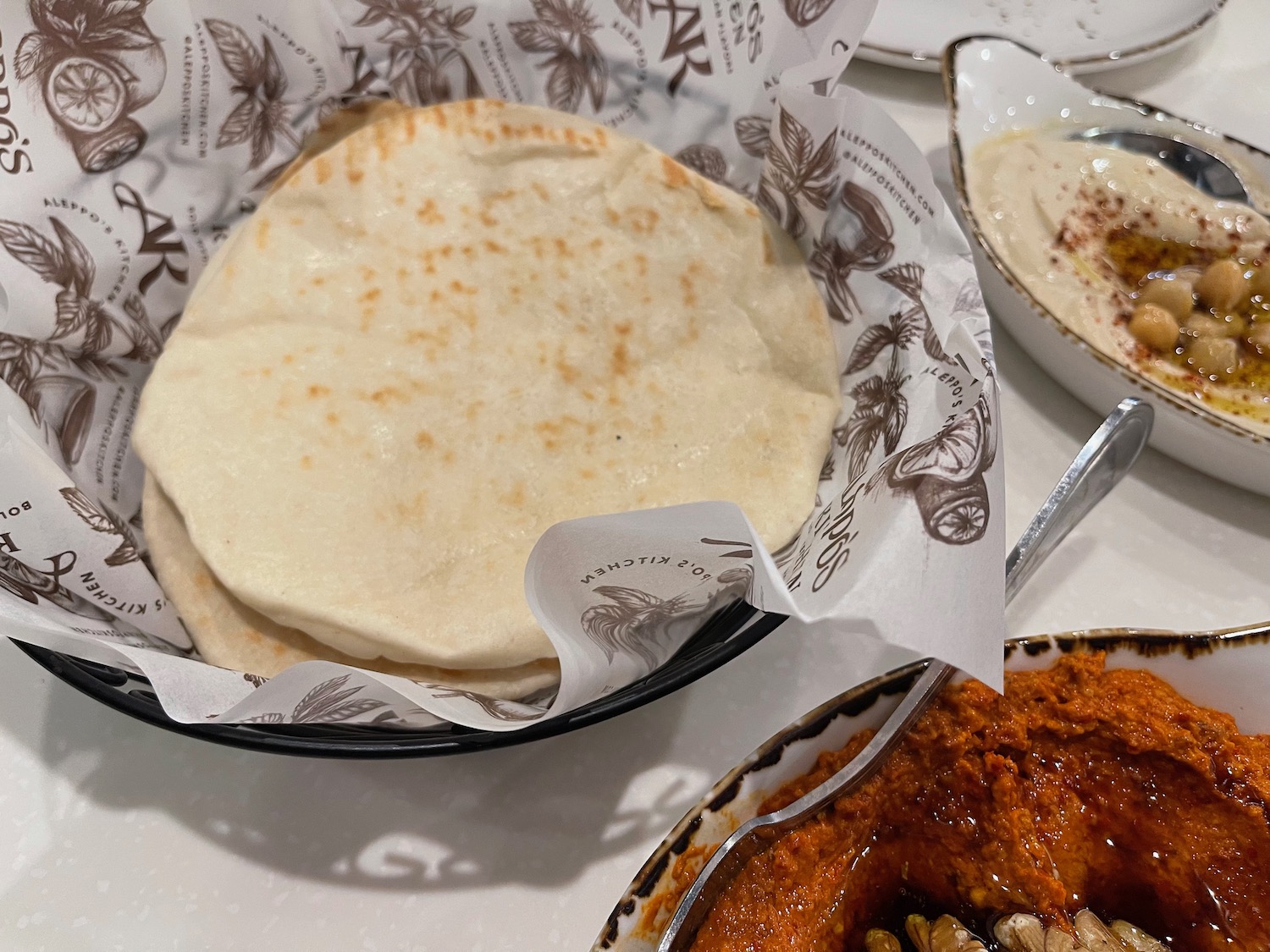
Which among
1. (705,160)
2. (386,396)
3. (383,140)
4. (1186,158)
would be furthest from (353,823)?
(1186,158)

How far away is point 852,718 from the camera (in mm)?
727

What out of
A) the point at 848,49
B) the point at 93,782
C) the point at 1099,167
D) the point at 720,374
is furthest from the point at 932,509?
the point at 1099,167

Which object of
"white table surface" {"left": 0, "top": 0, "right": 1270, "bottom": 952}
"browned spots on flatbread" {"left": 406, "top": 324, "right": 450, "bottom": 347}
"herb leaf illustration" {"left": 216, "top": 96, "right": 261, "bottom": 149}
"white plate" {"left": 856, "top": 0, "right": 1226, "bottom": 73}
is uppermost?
"herb leaf illustration" {"left": 216, "top": 96, "right": 261, "bottom": 149}

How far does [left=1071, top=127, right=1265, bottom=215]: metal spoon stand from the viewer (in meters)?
1.29

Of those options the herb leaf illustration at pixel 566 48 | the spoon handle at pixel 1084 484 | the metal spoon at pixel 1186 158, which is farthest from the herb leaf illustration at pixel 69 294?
the metal spoon at pixel 1186 158

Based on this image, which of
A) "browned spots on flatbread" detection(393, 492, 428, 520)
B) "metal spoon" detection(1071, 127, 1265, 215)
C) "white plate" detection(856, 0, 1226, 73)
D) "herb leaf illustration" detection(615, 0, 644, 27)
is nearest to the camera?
"browned spots on flatbread" detection(393, 492, 428, 520)

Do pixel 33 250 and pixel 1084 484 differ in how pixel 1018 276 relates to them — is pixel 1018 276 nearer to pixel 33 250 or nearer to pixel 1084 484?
pixel 1084 484

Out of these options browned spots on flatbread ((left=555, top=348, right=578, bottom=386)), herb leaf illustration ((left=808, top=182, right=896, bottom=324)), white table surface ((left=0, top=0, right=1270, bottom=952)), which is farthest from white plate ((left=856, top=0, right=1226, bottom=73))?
white table surface ((left=0, top=0, right=1270, bottom=952))

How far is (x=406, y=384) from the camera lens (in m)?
1.01

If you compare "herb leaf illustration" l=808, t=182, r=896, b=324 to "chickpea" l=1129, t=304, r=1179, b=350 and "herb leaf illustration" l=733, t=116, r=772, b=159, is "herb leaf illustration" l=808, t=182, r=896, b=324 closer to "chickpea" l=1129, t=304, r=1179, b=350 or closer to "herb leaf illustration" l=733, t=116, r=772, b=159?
"herb leaf illustration" l=733, t=116, r=772, b=159

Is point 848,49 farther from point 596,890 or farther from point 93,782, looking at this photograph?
point 93,782

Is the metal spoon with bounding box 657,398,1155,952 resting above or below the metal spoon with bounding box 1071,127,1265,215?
below

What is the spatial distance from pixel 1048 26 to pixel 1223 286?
28.5 inches

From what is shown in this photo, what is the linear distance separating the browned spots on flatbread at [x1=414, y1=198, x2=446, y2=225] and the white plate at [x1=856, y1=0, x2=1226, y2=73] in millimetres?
850
